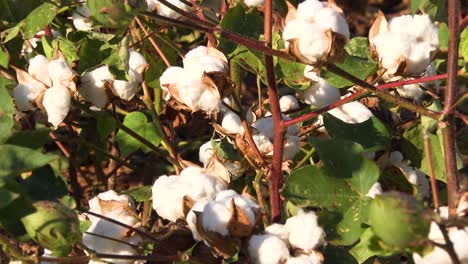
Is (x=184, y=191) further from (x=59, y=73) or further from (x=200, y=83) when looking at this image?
(x=59, y=73)

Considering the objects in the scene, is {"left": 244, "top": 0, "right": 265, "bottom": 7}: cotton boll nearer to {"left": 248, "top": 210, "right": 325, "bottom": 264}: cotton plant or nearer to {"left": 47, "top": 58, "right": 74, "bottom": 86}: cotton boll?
{"left": 47, "top": 58, "right": 74, "bottom": 86}: cotton boll

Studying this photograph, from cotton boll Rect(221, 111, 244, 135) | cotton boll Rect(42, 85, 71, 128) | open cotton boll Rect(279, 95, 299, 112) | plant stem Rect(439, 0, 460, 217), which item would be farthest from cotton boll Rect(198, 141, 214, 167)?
plant stem Rect(439, 0, 460, 217)

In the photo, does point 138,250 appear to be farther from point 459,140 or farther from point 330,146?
point 459,140

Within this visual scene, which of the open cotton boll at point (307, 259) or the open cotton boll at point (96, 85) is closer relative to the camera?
the open cotton boll at point (307, 259)

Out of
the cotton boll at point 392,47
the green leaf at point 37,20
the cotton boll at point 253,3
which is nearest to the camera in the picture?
the cotton boll at point 392,47

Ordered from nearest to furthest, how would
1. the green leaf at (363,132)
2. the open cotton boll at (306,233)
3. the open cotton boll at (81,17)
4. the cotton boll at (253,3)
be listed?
1. the open cotton boll at (306,233)
2. the green leaf at (363,132)
3. the cotton boll at (253,3)
4. the open cotton boll at (81,17)

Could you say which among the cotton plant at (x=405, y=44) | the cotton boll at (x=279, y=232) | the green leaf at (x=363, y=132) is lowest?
the cotton boll at (x=279, y=232)

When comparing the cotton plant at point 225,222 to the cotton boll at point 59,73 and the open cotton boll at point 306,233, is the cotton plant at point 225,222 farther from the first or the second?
the cotton boll at point 59,73

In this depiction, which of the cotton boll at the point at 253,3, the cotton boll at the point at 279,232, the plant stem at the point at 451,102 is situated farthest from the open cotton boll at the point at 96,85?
the plant stem at the point at 451,102
